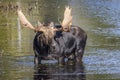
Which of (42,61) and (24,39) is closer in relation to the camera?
(42,61)

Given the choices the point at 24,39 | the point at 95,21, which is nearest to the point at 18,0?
the point at 95,21

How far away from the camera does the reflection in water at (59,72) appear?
542 inches

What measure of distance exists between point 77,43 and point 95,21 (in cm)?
1266

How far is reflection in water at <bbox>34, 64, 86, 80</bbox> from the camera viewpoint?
45.2ft

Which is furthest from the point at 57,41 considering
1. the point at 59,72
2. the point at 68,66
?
the point at 59,72

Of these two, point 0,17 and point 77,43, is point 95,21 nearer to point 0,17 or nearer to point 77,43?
point 0,17

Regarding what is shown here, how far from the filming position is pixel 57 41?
1571 cm

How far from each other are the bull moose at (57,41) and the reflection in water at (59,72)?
296 mm

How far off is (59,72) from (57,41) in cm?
141

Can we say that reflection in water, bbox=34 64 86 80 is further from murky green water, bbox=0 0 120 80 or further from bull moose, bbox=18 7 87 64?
bull moose, bbox=18 7 87 64

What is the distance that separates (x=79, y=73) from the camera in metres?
14.5

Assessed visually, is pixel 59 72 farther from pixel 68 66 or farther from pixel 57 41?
pixel 57 41

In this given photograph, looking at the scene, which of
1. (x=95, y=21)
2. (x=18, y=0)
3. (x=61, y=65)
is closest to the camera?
(x=61, y=65)

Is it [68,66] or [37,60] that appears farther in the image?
[68,66]
